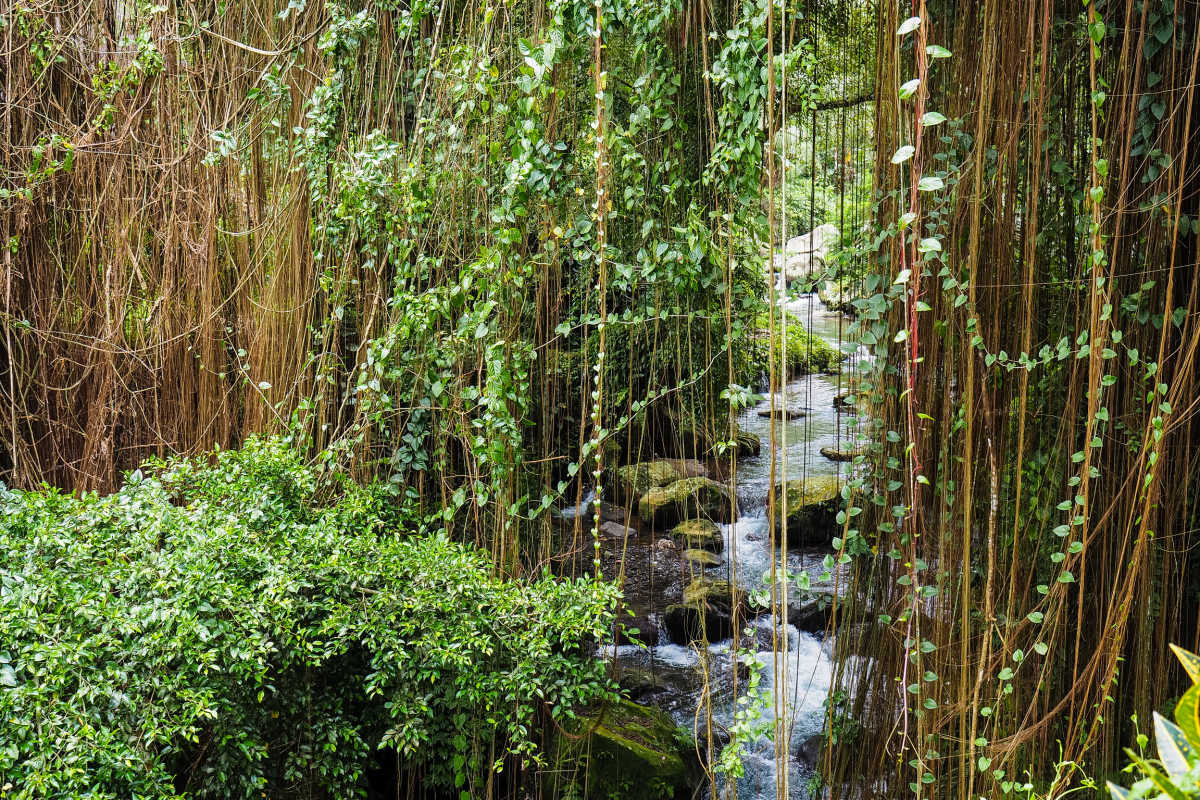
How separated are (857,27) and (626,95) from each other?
36.1 inches

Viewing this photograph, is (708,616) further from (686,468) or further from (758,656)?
(686,468)

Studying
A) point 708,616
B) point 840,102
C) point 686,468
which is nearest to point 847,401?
point 686,468

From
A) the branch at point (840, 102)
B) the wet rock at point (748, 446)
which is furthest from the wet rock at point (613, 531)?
the branch at point (840, 102)

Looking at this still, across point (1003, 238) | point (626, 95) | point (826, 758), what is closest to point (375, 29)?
point (626, 95)

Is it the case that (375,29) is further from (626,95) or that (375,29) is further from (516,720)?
(516,720)

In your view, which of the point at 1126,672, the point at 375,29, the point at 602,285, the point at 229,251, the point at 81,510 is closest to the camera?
the point at 1126,672

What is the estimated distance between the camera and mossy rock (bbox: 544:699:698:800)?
237 centimetres

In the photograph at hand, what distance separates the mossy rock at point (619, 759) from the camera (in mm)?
2373

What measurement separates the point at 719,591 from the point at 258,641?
1822 millimetres

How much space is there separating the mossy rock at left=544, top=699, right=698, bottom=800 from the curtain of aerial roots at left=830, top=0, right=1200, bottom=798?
0.76m

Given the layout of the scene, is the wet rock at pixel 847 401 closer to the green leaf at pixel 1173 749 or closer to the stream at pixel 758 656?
the stream at pixel 758 656

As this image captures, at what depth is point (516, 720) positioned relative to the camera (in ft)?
7.13

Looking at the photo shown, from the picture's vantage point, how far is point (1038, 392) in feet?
6.25

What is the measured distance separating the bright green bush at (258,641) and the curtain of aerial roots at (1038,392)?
0.86 metres
